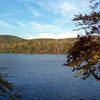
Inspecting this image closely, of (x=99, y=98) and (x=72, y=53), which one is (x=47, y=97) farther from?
(x=72, y=53)

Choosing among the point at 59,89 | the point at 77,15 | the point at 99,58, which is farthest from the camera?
the point at 59,89

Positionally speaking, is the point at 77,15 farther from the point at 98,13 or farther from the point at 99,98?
the point at 99,98

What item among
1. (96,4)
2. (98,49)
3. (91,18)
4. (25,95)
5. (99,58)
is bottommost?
(25,95)

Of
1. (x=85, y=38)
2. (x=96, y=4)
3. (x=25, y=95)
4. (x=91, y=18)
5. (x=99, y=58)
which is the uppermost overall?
(x=96, y=4)

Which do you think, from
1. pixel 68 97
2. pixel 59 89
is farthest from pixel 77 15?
pixel 59 89

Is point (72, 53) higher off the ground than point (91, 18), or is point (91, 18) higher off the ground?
point (91, 18)

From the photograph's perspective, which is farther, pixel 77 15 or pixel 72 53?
pixel 77 15

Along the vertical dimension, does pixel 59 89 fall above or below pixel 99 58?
below

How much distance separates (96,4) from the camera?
9422 mm

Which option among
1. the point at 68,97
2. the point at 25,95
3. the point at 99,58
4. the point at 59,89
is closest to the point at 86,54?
the point at 99,58

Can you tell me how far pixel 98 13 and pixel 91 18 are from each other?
0.53m

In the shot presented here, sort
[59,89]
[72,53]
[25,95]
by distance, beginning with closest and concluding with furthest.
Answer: [72,53], [25,95], [59,89]

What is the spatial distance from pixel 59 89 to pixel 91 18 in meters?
22.1

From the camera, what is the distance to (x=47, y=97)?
80.8 ft
